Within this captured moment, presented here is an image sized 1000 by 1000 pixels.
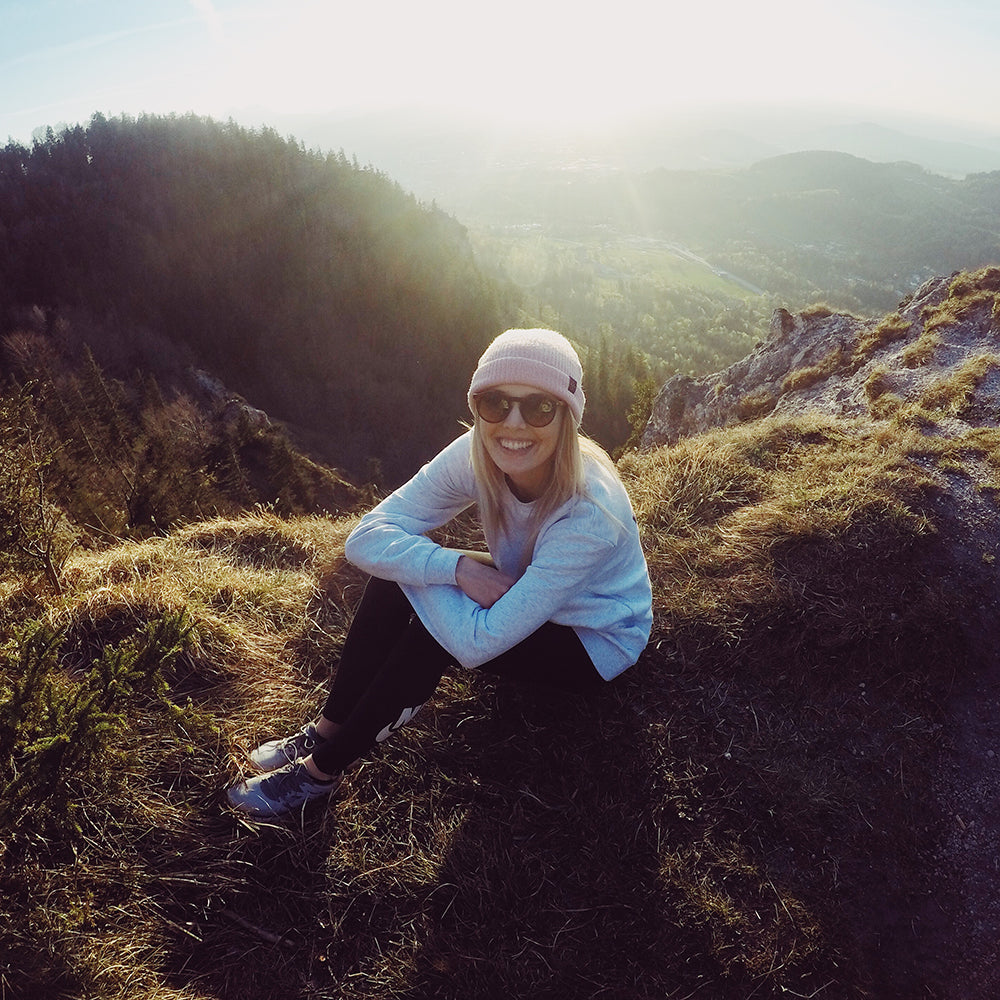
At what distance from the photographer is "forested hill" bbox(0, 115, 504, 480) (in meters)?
76.6

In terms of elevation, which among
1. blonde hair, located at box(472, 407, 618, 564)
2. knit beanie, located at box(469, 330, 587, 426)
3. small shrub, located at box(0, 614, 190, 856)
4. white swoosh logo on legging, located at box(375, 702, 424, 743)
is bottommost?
white swoosh logo on legging, located at box(375, 702, 424, 743)

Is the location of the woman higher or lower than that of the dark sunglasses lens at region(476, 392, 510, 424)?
lower

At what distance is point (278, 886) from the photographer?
289 centimetres

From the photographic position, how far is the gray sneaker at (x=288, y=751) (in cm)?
331

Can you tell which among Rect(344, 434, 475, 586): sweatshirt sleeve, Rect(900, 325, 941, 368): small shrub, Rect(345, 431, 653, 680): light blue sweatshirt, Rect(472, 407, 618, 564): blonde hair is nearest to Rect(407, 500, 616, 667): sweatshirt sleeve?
Rect(345, 431, 653, 680): light blue sweatshirt

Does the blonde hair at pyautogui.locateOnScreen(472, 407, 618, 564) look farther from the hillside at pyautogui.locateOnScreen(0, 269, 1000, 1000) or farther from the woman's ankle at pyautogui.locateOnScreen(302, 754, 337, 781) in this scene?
the woman's ankle at pyautogui.locateOnScreen(302, 754, 337, 781)

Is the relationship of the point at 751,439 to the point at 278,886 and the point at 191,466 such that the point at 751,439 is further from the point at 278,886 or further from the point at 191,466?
the point at 191,466

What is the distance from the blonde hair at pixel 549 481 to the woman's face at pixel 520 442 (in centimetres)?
4

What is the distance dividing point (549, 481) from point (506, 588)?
581 mm

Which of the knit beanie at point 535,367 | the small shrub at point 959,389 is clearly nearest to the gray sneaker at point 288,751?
the knit beanie at point 535,367

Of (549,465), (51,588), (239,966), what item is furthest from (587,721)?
(51,588)

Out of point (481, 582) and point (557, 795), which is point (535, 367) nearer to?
point (481, 582)

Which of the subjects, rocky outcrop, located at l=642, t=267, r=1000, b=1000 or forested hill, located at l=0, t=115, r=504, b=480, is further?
forested hill, located at l=0, t=115, r=504, b=480

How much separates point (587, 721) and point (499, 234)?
631 feet
